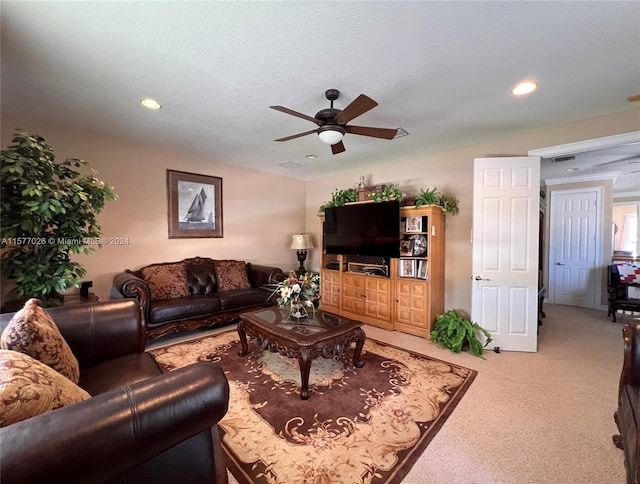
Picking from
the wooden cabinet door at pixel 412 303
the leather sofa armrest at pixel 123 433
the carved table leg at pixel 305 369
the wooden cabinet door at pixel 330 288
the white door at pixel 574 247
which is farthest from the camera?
the white door at pixel 574 247

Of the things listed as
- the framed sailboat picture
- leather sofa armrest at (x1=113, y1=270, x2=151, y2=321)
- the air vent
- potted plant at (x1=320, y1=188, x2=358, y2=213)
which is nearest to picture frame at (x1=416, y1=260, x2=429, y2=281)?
potted plant at (x1=320, y1=188, x2=358, y2=213)

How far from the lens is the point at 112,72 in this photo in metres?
2.05

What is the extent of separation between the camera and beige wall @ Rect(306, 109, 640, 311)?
2.76m

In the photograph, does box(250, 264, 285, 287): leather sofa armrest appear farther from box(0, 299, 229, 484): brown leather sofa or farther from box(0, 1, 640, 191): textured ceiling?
box(0, 299, 229, 484): brown leather sofa

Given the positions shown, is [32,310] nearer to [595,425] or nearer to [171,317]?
[171,317]

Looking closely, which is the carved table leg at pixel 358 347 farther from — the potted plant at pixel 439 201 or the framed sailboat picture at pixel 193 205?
the framed sailboat picture at pixel 193 205

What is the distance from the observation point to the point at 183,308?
10.9 ft

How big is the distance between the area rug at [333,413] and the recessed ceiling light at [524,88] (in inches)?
103

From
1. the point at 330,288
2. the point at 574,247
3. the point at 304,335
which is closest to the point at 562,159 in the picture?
the point at 574,247

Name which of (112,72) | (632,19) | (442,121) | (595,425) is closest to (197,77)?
(112,72)

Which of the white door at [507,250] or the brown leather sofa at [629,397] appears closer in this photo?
the brown leather sofa at [629,397]

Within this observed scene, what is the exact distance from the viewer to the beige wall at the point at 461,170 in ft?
9.05

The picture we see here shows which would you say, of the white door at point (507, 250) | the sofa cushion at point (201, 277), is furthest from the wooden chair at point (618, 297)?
the sofa cushion at point (201, 277)

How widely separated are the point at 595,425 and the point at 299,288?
244 centimetres
